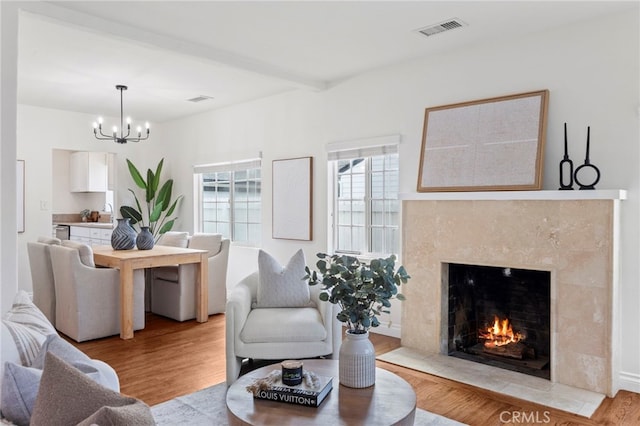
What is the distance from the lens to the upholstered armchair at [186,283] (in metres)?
5.00

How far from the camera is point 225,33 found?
364 cm

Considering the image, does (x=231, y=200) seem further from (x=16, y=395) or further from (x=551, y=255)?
(x=16, y=395)

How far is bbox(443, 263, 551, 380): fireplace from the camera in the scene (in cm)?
362

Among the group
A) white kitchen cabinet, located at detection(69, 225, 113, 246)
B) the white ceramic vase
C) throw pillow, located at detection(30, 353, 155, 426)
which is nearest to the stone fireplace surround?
the white ceramic vase

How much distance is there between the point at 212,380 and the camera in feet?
10.9

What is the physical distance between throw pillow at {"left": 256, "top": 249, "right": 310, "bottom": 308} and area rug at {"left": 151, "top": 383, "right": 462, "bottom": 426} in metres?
0.72

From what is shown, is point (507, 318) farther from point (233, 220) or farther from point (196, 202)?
point (196, 202)

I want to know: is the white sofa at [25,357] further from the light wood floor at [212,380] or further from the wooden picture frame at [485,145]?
the wooden picture frame at [485,145]

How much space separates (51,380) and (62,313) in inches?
143

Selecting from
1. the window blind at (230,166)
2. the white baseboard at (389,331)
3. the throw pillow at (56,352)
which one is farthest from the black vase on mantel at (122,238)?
the throw pillow at (56,352)

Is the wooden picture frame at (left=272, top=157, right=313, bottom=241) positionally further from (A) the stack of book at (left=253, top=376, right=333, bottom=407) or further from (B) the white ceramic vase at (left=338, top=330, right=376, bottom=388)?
(A) the stack of book at (left=253, top=376, right=333, bottom=407)

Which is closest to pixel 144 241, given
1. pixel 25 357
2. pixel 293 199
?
pixel 293 199

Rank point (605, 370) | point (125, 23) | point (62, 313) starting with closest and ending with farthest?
1. point (605, 370)
2. point (125, 23)
3. point (62, 313)

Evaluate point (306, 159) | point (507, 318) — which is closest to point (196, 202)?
point (306, 159)
